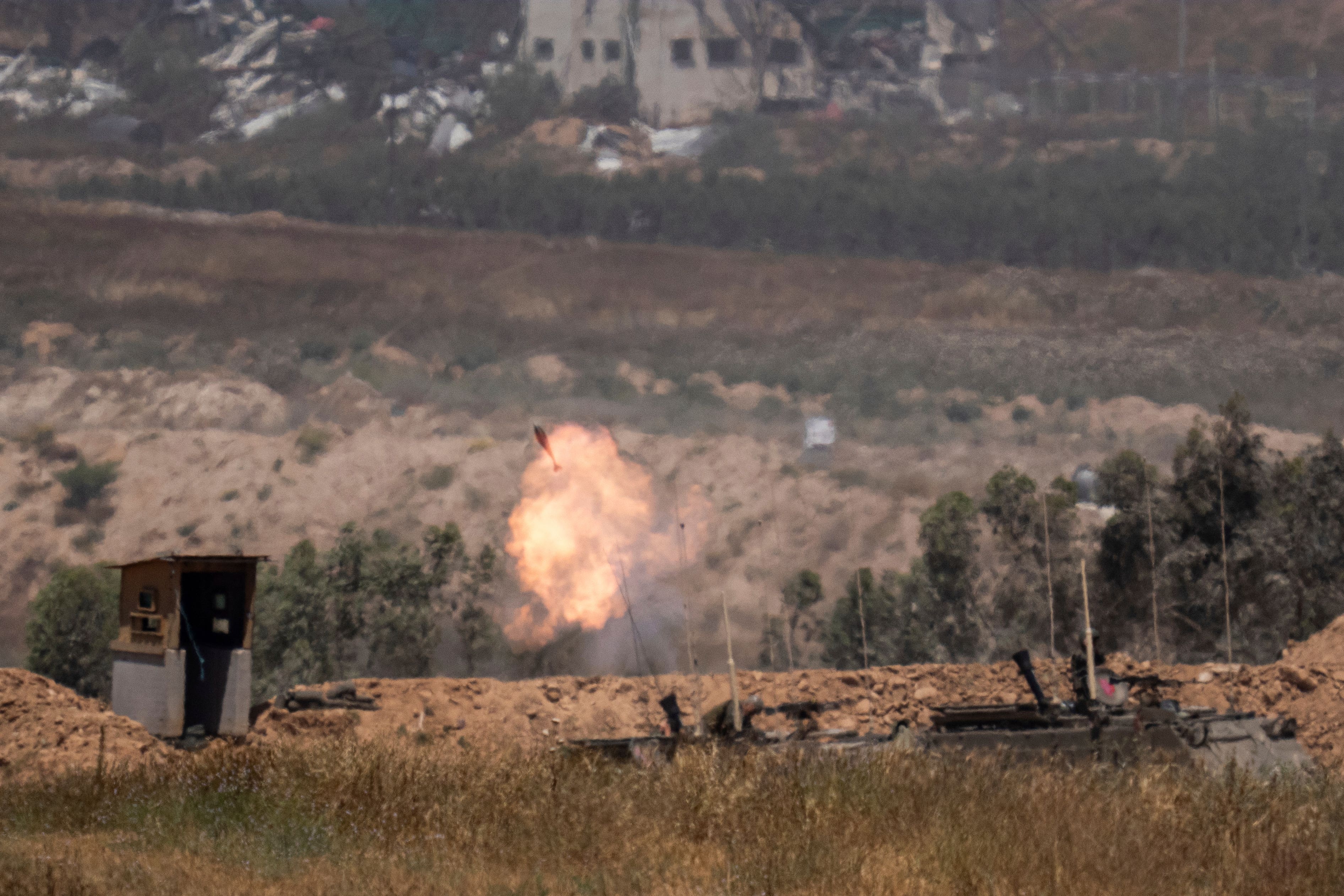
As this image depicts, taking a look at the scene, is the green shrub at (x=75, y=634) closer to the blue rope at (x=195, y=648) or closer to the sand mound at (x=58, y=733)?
the blue rope at (x=195, y=648)

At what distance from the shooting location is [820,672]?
3522 centimetres

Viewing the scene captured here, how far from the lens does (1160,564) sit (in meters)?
68.2

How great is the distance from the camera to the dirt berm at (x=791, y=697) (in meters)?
31.6

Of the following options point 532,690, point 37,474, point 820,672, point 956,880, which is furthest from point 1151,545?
point 37,474

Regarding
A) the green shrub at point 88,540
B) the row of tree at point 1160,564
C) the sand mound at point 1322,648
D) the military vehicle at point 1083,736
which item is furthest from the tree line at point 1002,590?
the military vehicle at point 1083,736

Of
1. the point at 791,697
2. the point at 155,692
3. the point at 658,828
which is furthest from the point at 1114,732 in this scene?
the point at 155,692

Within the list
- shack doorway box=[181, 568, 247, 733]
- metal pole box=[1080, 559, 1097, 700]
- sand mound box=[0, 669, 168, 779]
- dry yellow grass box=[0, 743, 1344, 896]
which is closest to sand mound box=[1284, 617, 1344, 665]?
metal pole box=[1080, 559, 1097, 700]

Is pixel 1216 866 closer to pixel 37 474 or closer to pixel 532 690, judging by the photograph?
pixel 532 690

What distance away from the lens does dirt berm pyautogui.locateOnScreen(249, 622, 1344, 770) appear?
31.6 meters

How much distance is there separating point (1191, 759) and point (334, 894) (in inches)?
578

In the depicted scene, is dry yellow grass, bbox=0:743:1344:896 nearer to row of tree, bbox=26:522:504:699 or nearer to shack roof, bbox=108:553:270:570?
shack roof, bbox=108:553:270:570

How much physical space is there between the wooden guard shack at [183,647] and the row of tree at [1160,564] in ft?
101

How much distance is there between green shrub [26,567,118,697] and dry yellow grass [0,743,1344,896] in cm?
6515

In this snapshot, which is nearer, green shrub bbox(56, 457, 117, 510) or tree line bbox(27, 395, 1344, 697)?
tree line bbox(27, 395, 1344, 697)
